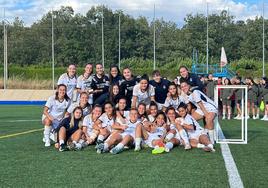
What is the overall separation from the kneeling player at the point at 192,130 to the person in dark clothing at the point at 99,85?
1.99 meters

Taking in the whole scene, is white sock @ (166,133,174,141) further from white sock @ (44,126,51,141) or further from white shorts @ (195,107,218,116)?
white sock @ (44,126,51,141)

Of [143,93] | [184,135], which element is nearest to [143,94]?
[143,93]

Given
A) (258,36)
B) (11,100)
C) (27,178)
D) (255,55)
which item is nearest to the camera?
(27,178)

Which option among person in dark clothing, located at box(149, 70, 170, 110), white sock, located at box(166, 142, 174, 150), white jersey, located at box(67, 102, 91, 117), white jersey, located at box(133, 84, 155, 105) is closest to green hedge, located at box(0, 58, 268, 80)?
person in dark clothing, located at box(149, 70, 170, 110)

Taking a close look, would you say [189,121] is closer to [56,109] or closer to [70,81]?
[56,109]

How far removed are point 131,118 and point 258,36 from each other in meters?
43.6

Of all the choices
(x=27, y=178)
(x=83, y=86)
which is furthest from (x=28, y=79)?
(x=27, y=178)

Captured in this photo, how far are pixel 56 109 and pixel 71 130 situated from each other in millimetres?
795

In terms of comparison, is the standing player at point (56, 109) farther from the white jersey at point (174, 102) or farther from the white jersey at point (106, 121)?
the white jersey at point (174, 102)

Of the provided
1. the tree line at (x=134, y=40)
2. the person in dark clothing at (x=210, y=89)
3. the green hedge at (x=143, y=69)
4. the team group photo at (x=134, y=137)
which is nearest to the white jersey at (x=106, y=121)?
the team group photo at (x=134, y=137)

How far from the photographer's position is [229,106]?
1923cm

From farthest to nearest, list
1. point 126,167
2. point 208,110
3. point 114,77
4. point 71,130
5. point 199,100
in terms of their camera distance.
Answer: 1. point 114,77
2. point 208,110
3. point 199,100
4. point 71,130
5. point 126,167

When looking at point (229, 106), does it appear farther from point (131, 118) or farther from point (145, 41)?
point (145, 41)

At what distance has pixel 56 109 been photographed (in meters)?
10.4
